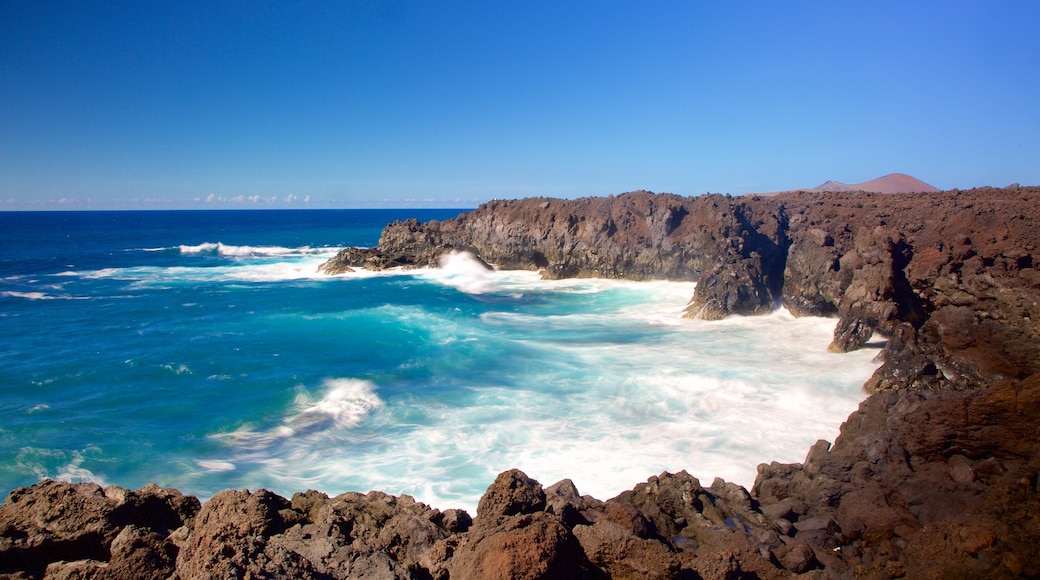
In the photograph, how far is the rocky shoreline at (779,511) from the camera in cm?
504

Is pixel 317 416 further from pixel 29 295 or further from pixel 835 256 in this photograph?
pixel 29 295

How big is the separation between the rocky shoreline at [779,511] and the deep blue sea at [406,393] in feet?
6.94

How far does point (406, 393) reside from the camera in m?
16.2

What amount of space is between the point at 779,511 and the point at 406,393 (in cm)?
1046

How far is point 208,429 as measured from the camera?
45.3ft

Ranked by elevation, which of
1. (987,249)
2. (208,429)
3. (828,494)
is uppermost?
(987,249)

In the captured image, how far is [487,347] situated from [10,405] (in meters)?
13.8

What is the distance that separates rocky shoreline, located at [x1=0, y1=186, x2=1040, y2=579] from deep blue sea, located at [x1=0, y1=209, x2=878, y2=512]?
6.94 ft

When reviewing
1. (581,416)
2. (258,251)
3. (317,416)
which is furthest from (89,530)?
(258,251)

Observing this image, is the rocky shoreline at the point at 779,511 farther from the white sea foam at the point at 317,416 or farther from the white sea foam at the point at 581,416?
the white sea foam at the point at 317,416

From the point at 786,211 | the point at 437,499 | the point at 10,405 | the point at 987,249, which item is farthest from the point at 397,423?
the point at 786,211

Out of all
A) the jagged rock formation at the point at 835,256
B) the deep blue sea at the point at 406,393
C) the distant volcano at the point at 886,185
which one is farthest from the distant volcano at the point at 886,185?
the deep blue sea at the point at 406,393

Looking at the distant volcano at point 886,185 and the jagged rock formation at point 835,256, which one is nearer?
the jagged rock formation at point 835,256

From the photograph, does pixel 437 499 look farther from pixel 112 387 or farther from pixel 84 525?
pixel 112 387
